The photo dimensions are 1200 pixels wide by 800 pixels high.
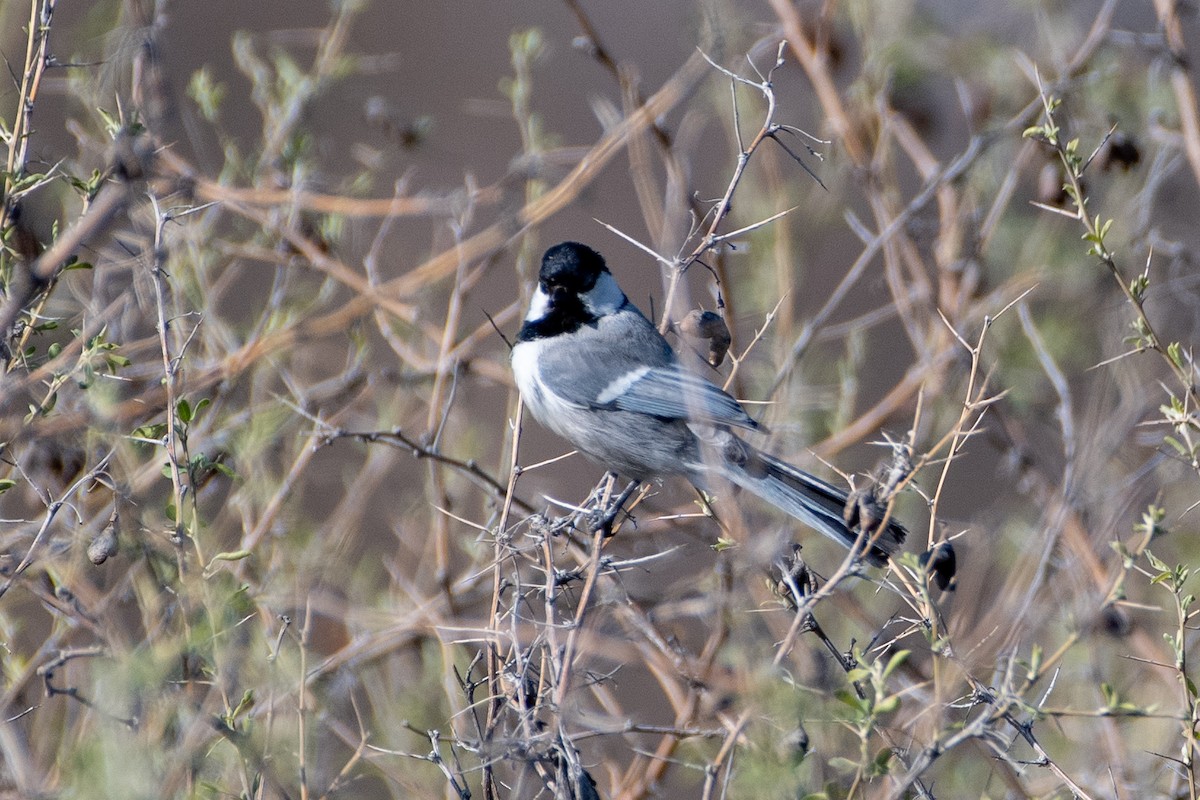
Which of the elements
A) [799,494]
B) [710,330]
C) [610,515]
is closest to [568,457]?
[610,515]

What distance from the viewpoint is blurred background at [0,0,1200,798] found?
6.13 ft

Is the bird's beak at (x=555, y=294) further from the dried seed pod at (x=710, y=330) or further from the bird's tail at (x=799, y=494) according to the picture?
the dried seed pod at (x=710, y=330)

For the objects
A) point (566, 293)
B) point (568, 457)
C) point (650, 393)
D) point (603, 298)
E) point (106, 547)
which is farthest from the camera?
point (568, 457)

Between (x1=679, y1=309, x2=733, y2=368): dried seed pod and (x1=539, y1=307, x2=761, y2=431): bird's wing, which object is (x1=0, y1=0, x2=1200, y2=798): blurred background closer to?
(x1=679, y1=309, x2=733, y2=368): dried seed pod

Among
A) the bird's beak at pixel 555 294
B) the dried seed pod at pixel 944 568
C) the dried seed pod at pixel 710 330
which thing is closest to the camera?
the dried seed pod at pixel 944 568

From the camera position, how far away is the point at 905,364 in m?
7.27

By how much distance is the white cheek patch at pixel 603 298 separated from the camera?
3.85 metres

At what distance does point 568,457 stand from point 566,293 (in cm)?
67

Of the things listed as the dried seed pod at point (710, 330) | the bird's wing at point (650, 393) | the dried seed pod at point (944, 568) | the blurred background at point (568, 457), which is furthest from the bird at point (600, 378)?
the dried seed pod at point (944, 568)

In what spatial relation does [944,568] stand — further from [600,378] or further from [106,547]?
[600,378]

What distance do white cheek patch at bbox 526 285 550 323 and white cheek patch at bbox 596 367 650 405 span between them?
341mm

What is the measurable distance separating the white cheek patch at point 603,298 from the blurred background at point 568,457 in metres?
0.15

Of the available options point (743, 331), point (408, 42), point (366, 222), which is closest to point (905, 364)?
point (743, 331)

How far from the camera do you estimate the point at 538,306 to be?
3840 mm
